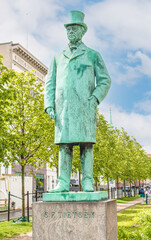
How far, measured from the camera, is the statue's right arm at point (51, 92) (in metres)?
6.04

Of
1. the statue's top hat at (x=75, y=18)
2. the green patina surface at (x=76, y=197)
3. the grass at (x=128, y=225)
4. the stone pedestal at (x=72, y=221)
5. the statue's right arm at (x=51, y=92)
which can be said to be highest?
the statue's top hat at (x=75, y=18)

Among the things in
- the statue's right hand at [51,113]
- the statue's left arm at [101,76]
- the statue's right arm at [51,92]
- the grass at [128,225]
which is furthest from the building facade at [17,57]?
the statue's right hand at [51,113]

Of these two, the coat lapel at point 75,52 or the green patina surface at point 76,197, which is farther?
the coat lapel at point 75,52

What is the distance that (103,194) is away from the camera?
18.8 feet

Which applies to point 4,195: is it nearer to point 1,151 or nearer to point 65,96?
point 1,151

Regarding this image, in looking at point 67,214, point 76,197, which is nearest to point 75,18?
point 76,197

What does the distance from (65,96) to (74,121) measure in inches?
19.9

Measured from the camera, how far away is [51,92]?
623 cm

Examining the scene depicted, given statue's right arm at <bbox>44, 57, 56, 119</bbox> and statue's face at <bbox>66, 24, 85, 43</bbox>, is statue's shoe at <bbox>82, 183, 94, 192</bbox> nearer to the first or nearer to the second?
statue's right arm at <bbox>44, 57, 56, 119</bbox>

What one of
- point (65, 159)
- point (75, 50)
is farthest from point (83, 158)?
point (75, 50)

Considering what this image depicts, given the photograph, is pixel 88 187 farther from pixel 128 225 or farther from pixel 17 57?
pixel 17 57

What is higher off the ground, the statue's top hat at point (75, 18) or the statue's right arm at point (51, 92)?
the statue's top hat at point (75, 18)

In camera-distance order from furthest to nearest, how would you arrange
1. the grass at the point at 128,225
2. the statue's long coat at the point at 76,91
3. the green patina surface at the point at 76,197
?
the grass at the point at 128,225 → the statue's long coat at the point at 76,91 → the green patina surface at the point at 76,197

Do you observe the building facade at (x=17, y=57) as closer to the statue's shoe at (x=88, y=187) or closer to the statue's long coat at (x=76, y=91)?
the statue's long coat at (x=76, y=91)
